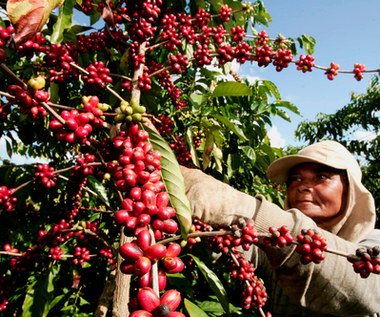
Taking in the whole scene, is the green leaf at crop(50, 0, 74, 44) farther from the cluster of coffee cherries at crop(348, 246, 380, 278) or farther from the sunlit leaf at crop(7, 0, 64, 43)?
the cluster of coffee cherries at crop(348, 246, 380, 278)

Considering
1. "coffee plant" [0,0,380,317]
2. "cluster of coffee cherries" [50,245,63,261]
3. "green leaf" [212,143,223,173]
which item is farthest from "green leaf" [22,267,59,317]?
"green leaf" [212,143,223,173]

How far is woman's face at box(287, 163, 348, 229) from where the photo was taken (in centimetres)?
196

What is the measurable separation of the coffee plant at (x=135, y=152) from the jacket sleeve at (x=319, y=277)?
175mm

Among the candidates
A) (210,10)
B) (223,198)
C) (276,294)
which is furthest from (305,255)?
(210,10)

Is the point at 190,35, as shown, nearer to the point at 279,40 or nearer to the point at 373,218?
the point at 279,40

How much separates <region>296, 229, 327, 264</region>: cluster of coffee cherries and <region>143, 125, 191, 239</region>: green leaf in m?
0.46

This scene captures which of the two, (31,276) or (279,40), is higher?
(279,40)

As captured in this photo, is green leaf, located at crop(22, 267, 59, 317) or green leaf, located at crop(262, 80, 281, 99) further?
green leaf, located at crop(262, 80, 281, 99)

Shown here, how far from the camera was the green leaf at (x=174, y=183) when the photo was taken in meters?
0.82

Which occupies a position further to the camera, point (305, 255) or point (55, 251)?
point (55, 251)

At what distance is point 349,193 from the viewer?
6.49ft

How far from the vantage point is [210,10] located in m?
2.61

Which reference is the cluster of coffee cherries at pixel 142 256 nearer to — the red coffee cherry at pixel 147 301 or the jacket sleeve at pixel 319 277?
the red coffee cherry at pixel 147 301

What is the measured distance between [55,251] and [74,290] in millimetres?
721
